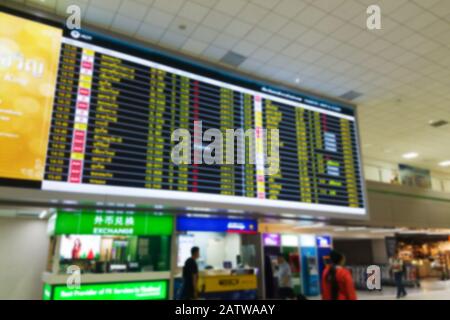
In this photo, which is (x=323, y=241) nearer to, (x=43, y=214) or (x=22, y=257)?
(x=43, y=214)

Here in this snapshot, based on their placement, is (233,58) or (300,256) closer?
(233,58)

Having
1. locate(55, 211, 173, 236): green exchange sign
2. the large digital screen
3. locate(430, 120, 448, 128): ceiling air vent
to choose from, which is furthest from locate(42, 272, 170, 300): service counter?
locate(430, 120, 448, 128): ceiling air vent

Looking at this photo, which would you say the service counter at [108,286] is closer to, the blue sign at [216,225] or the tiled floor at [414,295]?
the blue sign at [216,225]

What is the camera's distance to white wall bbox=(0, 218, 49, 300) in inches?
235

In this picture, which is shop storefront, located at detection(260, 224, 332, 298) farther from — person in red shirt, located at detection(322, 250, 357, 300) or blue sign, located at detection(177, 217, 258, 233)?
person in red shirt, located at detection(322, 250, 357, 300)

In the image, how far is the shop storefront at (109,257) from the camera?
4641mm

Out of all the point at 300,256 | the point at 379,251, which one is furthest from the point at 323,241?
the point at 379,251

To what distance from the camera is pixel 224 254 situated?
9.31 meters

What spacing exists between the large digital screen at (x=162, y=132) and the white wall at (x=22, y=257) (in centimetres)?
285

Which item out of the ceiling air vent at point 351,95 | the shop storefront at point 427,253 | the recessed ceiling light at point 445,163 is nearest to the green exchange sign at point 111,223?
the ceiling air vent at point 351,95

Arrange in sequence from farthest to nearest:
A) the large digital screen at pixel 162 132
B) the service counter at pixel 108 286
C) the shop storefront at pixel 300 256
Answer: the shop storefront at pixel 300 256
the service counter at pixel 108 286
the large digital screen at pixel 162 132

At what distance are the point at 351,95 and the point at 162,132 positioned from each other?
13.8ft

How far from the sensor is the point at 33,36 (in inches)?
171
